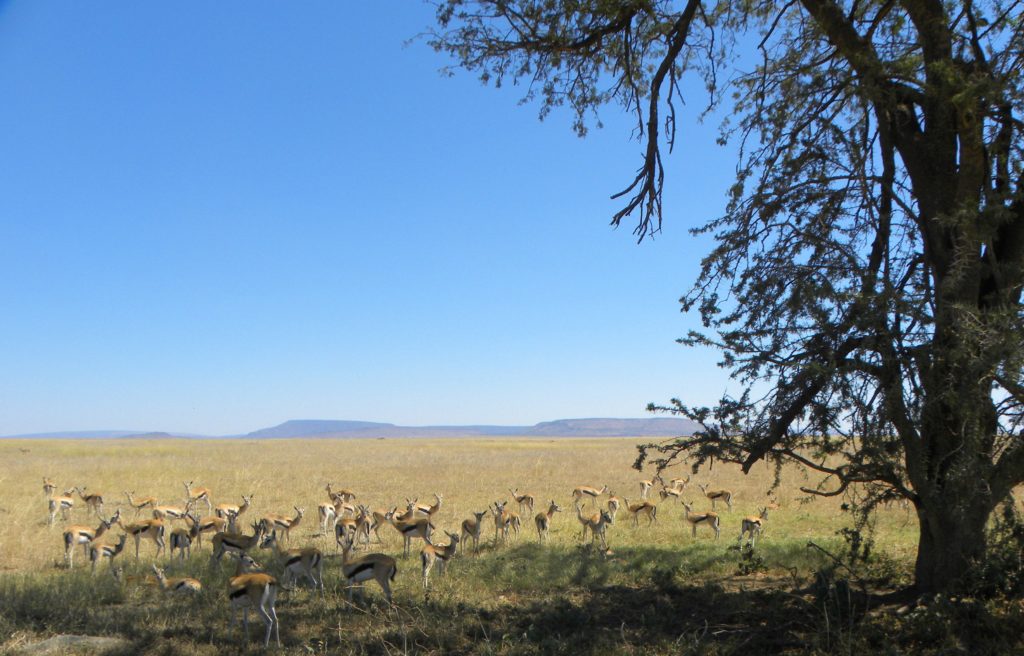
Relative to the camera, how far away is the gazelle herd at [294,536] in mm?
9648

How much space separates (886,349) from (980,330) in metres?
1.11

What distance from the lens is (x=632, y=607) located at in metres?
9.28

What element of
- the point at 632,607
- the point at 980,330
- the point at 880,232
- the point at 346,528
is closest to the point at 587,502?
the point at 346,528

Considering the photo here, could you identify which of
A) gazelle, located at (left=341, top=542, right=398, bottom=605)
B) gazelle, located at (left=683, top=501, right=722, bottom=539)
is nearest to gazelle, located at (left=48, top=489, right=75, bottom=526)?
gazelle, located at (left=341, top=542, right=398, bottom=605)

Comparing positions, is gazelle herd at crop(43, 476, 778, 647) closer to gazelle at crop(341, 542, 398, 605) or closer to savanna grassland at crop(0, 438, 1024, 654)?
gazelle at crop(341, 542, 398, 605)

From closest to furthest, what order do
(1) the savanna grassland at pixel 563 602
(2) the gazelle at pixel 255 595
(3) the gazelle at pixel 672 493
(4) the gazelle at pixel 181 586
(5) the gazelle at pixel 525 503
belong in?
(1) the savanna grassland at pixel 563 602 < (2) the gazelle at pixel 255 595 < (4) the gazelle at pixel 181 586 < (5) the gazelle at pixel 525 503 < (3) the gazelle at pixel 672 493

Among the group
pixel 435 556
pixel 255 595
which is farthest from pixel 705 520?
pixel 255 595

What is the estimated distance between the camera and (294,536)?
16.5 metres

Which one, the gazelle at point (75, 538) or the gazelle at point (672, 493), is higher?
the gazelle at point (75, 538)

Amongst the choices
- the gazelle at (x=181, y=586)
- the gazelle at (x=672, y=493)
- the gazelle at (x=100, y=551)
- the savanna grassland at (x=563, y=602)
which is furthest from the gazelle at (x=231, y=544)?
the gazelle at (x=672, y=493)

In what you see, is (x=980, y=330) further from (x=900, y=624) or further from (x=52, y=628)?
(x=52, y=628)

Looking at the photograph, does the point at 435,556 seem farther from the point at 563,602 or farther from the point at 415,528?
the point at 563,602

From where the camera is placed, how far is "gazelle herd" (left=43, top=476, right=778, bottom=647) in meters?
9.65

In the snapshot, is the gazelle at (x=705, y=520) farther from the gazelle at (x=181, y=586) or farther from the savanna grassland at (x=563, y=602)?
the gazelle at (x=181, y=586)
